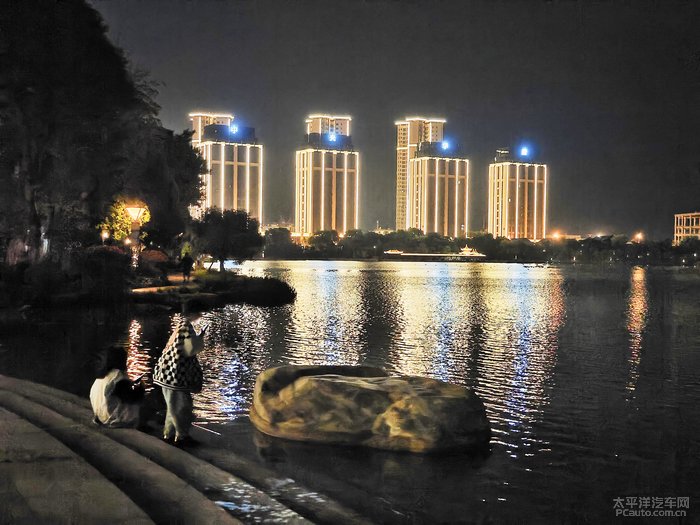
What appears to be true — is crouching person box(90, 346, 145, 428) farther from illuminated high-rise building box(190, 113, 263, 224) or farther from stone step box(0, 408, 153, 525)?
illuminated high-rise building box(190, 113, 263, 224)

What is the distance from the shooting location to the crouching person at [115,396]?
9602 millimetres

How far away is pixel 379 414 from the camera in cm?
1035

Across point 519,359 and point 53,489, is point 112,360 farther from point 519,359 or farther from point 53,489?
point 519,359

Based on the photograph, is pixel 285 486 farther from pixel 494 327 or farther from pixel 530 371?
pixel 494 327

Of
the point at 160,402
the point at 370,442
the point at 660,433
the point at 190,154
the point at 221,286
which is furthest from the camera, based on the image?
the point at 190,154

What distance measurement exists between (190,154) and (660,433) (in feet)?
193

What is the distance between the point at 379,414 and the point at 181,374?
2.74m

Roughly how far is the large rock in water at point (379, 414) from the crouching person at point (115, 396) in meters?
2.03

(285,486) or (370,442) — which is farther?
(370,442)

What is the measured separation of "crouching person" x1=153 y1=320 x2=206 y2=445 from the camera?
30.0 ft

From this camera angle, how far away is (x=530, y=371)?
1764cm

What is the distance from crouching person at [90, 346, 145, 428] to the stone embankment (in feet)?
0.62

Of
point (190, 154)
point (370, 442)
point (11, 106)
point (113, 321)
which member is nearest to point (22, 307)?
point (113, 321)

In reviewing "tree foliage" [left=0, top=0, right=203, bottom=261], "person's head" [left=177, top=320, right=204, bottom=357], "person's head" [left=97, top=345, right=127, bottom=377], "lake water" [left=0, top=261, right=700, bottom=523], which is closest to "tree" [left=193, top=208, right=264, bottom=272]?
"tree foliage" [left=0, top=0, right=203, bottom=261]
